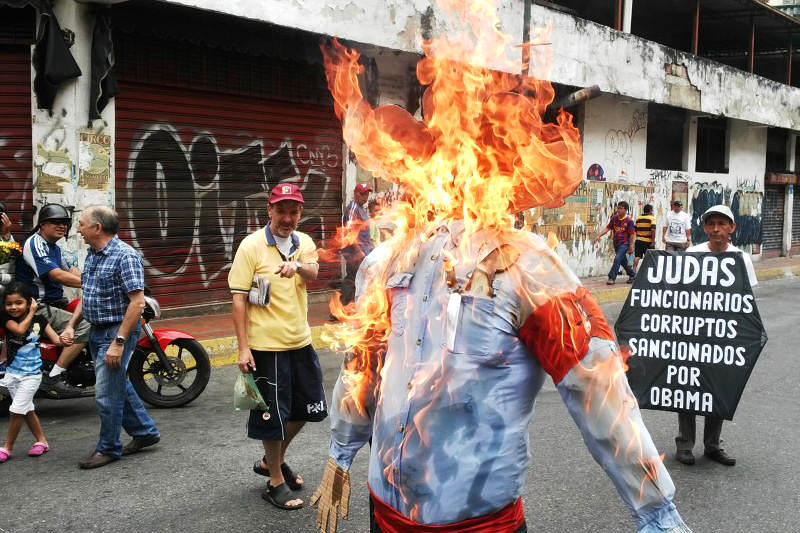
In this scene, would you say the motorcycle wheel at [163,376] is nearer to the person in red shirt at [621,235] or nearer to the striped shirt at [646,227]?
the person in red shirt at [621,235]

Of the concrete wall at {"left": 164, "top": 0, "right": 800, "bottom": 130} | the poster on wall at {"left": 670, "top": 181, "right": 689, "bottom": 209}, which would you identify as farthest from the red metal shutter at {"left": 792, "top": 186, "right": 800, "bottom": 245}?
the poster on wall at {"left": 670, "top": 181, "right": 689, "bottom": 209}

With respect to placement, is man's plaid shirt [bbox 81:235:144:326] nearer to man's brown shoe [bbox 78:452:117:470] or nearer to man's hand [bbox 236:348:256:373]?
man's brown shoe [bbox 78:452:117:470]

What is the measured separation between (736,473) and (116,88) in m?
7.82

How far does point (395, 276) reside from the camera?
7.34ft

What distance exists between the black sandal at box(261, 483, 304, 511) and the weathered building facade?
234 inches

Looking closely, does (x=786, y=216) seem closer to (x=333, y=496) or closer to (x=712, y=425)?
(x=712, y=425)

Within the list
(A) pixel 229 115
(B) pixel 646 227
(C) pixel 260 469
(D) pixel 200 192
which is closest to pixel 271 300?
(C) pixel 260 469

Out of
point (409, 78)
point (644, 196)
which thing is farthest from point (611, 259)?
point (409, 78)

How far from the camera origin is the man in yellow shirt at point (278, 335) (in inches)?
167

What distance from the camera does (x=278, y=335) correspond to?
433 centimetres

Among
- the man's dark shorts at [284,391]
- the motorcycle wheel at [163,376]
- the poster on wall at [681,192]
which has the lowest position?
the motorcycle wheel at [163,376]

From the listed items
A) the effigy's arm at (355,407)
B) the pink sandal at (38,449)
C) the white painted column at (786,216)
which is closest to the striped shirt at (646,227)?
the white painted column at (786,216)

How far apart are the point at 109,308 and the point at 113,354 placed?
0.31 meters

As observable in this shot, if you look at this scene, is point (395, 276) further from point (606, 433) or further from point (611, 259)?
point (611, 259)
